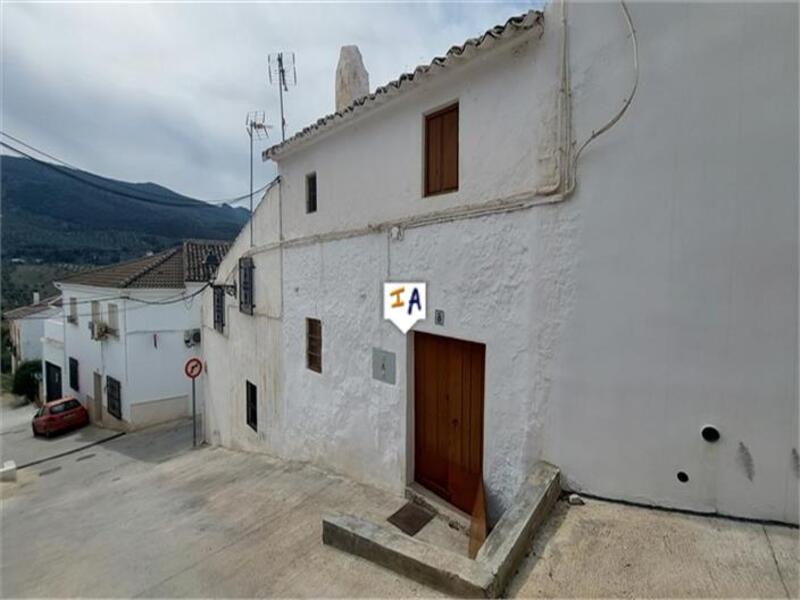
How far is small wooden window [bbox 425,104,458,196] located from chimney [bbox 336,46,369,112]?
3.58m

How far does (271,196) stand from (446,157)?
200 inches

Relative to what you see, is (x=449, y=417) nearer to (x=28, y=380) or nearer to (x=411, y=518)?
(x=411, y=518)

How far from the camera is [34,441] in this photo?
1698cm

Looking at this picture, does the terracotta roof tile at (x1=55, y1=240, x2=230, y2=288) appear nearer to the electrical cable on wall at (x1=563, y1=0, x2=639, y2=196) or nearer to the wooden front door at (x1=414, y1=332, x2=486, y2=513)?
the wooden front door at (x1=414, y1=332, x2=486, y2=513)

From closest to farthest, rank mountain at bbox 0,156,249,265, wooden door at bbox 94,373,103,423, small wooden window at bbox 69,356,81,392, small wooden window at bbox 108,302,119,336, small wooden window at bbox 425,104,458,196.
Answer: small wooden window at bbox 425,104,458,196 → small wooden window at bbox 108,302,119,336 → wooden door at bbox 94,373,103,423 → small wooden window at bbox 69,356,81,392 → mountain at bbox 0,156,249,265

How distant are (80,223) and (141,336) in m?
50.9

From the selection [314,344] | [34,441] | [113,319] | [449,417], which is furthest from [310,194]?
[34,441]

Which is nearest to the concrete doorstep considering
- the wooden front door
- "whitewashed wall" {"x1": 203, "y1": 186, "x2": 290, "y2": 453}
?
the wooden front door

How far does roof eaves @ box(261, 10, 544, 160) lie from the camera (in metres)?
3.96

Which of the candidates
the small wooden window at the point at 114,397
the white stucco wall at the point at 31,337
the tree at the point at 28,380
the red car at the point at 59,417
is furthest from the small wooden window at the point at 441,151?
the white stucco wall at the point at 31,337

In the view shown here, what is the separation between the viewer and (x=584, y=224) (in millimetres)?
3727

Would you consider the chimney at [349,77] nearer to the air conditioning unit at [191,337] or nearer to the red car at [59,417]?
the air conditioning unit at [191,337]

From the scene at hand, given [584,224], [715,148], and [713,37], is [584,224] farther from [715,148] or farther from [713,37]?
[713,37]

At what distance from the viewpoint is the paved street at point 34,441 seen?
15.2 m
